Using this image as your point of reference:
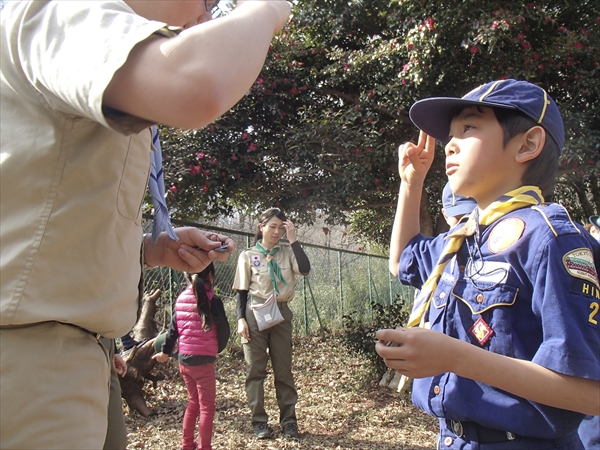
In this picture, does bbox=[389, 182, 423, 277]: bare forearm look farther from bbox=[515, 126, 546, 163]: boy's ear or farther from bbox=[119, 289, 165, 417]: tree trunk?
bbox=[119, 289, 165, 417]: tree trunk

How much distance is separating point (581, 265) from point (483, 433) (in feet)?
1.64

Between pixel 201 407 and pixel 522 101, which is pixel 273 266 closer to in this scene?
pixel 201 407

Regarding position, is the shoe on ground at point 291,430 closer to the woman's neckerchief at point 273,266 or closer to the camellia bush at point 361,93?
the woman's neckerchief at point 273,266

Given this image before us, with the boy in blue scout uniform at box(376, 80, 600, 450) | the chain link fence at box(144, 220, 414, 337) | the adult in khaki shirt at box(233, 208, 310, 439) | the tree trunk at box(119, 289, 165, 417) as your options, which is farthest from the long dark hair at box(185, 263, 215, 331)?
the boy in blue scout uniform at box(376, 80, 600, 450)

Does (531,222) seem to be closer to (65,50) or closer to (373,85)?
(65,50)

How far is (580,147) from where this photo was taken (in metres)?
5.71

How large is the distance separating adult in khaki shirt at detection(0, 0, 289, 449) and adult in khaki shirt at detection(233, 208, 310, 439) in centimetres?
421

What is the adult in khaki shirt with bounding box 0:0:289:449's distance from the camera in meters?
0.81

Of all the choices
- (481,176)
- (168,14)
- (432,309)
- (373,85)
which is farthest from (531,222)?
(373,85)

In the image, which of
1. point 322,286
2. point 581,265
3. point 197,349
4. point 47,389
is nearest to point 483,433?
point 581,265

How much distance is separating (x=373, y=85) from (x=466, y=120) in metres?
4.96

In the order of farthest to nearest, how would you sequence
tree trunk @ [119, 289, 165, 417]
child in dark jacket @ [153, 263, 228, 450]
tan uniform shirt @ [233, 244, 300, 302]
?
1. tan uniform shirt @ [233, 244, 300, 302]
2. tree trunk @ [119, 289, 165, 417]
3. child in dark jacket @ [153, 263, 228, 450]

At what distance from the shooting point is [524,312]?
1382mm

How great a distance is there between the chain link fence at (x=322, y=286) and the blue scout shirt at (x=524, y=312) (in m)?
5.02
